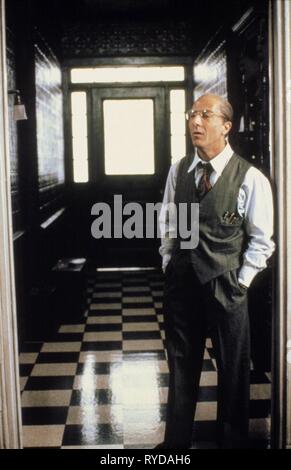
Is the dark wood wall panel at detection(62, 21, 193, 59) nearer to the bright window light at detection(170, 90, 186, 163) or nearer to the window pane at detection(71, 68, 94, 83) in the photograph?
the window pane at detection(71, 68, 94, 83)

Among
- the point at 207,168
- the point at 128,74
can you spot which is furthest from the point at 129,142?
the point at 207,168

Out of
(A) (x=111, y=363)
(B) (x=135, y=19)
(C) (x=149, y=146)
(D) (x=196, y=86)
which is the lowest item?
(A) (x=111, y=363)

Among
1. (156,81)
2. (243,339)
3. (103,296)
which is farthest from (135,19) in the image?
(243,339)

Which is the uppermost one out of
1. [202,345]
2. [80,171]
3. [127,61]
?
[127,61]

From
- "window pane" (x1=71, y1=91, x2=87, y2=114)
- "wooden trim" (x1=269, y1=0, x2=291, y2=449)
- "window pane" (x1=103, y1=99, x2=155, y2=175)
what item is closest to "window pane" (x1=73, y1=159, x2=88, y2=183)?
"window pane" (x1=103, y1=99, x2=155, y2=175)

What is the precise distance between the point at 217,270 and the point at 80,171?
566 cm

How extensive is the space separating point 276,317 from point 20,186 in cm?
302

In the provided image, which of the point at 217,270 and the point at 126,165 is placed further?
the point at 126,165

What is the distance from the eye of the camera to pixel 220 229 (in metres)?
2.50

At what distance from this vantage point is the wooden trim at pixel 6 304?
2.30 m

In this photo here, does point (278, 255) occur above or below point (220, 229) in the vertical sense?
below

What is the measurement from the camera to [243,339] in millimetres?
2566

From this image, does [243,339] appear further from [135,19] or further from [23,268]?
[135,19]

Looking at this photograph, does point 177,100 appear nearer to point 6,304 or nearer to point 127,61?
point 127,61
